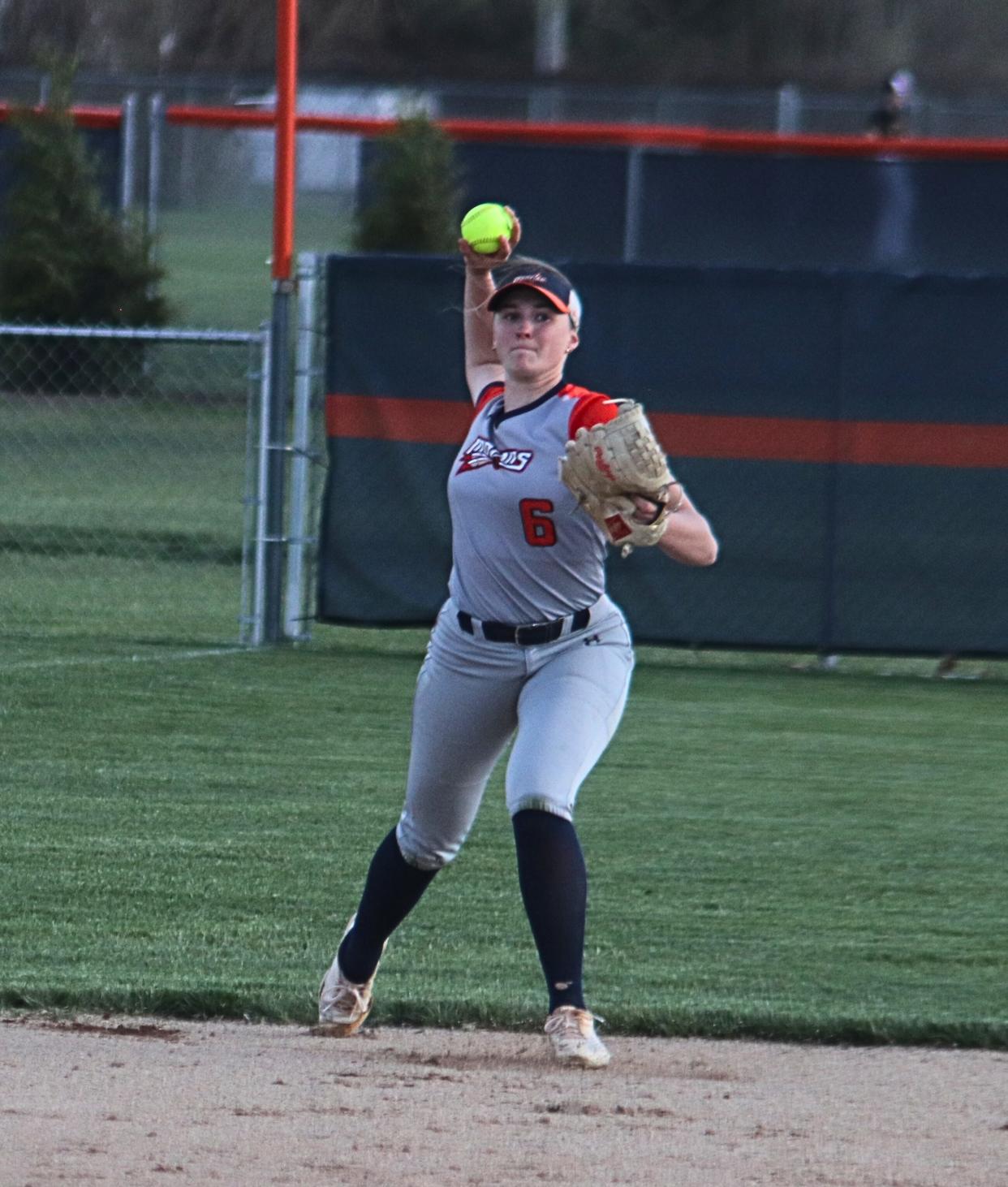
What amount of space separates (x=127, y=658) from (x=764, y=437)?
310 centimetres

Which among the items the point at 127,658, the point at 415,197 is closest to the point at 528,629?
the point at 127,658

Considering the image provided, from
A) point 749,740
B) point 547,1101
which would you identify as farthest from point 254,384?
point 547,1101

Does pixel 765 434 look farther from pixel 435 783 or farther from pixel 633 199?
pixel 633 199

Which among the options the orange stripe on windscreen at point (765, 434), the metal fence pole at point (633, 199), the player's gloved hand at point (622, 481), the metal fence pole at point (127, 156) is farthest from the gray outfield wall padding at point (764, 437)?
the metal fence pole at point (127, 156)

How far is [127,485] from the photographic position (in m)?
15.1

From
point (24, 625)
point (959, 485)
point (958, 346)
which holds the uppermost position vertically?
point (958, 346)

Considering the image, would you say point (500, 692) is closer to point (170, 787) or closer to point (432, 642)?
point (432, 642)

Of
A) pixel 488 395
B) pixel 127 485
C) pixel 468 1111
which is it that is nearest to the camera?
pixel 468 1111

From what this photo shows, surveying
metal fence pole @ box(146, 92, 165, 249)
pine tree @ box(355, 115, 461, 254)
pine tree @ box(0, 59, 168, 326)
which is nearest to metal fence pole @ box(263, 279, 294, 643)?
pine tree @ box(0, 59, 168, 326)

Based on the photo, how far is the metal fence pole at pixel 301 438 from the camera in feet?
31.5

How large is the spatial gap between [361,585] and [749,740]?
2452mm

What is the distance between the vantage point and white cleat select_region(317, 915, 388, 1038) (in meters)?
4.40

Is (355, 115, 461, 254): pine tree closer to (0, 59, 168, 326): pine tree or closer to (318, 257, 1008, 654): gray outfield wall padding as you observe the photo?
(0, 59, 168, 326): pine tree

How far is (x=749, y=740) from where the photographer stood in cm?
802
